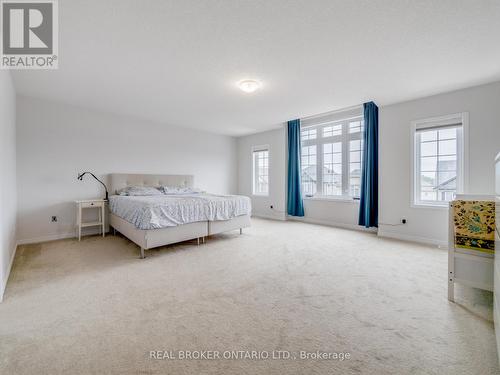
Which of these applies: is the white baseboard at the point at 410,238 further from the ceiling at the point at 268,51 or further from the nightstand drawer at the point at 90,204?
the nightstand drawer at the point at 90,204

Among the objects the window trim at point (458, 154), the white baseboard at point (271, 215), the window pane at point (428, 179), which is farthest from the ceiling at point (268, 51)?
the white baseboard at point (271, 215)

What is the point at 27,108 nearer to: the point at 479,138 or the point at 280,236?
the point at 280,236

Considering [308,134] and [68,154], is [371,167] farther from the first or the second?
[68,154]

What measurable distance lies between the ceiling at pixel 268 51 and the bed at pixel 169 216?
166 cm

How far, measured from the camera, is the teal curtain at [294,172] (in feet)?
17.7

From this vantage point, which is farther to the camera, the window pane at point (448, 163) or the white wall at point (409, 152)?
the window pane at point (448, 163)

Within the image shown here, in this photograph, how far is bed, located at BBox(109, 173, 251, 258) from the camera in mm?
2971

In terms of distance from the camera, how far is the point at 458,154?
3438mm

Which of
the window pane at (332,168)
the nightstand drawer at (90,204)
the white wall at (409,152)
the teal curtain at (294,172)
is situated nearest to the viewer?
the white wall at (409,152)

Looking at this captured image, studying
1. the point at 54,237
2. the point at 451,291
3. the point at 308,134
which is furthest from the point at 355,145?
the point at 54,237

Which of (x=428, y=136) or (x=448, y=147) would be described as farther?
(x=428, y=136)

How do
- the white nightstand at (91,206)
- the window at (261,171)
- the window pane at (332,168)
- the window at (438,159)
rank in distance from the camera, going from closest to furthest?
1. the window at (438,159)
2. the white nightstand at (91,206)
3. the window pane at (332,168)
4. the window at (261,171)

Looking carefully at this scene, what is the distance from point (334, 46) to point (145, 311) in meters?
2.95

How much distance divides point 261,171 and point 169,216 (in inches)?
151
